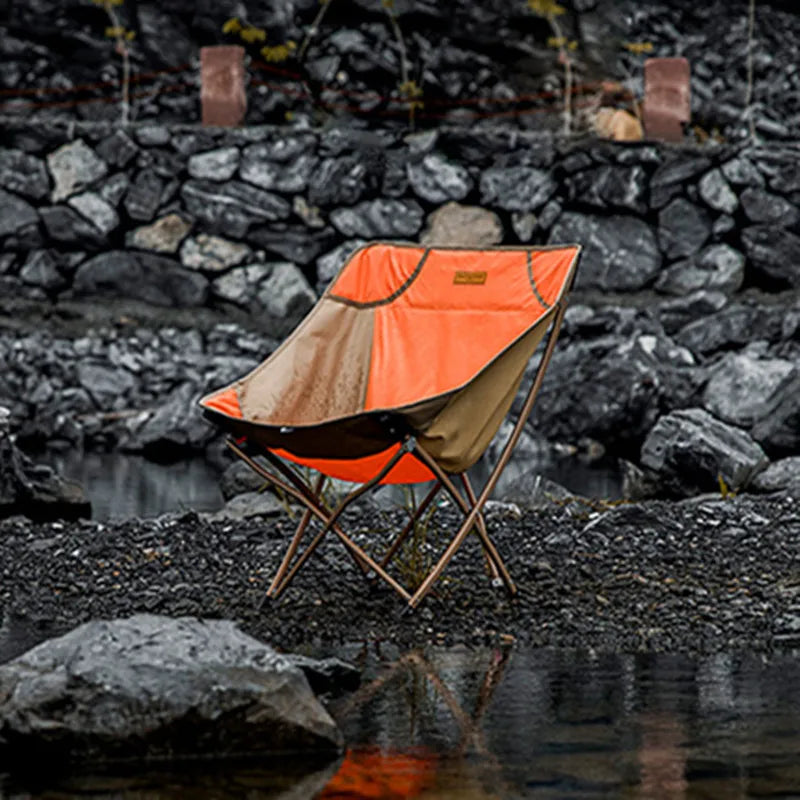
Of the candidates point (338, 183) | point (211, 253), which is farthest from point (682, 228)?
point (211, 253)

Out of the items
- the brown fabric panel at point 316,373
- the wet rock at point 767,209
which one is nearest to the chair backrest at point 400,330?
the brown fabric panel at point 316,373

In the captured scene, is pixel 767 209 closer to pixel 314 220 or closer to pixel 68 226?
pixel 314 220

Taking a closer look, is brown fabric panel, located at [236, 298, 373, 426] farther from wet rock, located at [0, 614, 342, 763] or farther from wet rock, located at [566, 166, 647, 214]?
wet rock, located at [566, 166, 647, 214]

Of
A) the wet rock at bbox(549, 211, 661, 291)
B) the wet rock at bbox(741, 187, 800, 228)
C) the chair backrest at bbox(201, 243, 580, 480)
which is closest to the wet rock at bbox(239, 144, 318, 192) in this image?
the wet rock at bbox(549, 211, 661, 291)

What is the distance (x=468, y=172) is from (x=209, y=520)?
8.28m

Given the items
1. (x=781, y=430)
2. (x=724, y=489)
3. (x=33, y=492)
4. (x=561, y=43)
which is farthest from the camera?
(x=561, y=43)

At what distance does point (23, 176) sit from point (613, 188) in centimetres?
491

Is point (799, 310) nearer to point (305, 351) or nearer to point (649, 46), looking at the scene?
point (649, 46)

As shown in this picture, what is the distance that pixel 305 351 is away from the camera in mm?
4535

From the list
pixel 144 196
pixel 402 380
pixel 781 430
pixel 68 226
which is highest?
pixel 144 196

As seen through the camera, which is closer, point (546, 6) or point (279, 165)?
point (279, 165)

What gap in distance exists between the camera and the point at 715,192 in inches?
534

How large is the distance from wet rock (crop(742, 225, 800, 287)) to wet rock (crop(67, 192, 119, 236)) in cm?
528

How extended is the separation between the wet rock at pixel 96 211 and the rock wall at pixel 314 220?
0.05 feet
